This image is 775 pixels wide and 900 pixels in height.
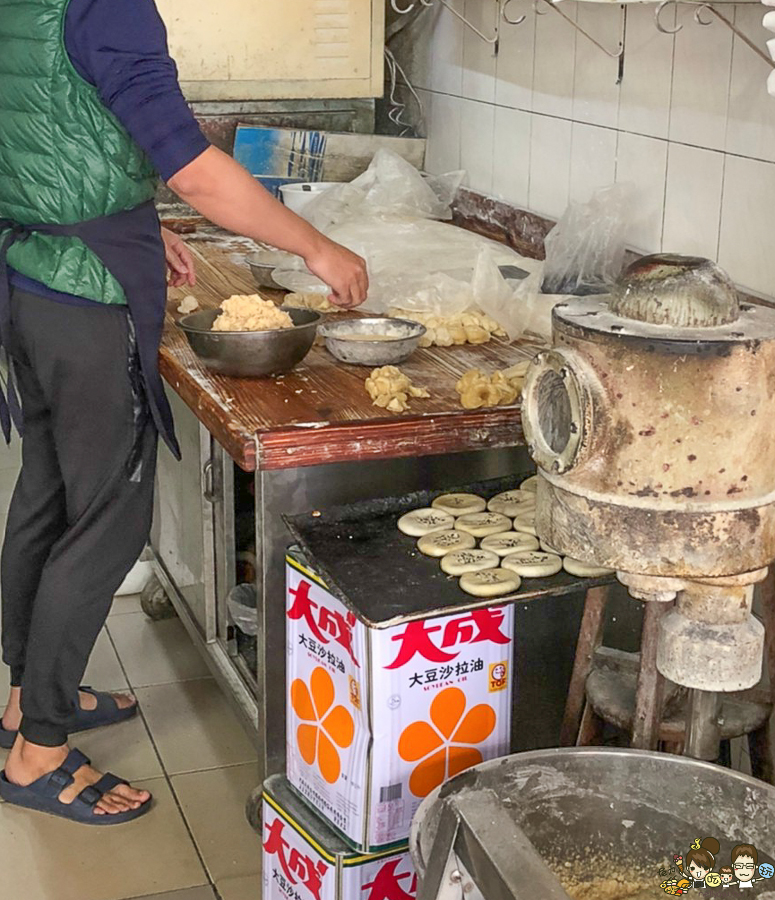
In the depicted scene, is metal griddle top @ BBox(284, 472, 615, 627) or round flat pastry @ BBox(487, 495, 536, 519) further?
round flat pastry @ BBox(487, 495, 536, 519)

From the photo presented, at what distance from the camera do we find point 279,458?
1831 mm

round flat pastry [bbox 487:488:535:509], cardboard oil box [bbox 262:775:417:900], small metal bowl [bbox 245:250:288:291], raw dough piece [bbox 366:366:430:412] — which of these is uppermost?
small metal bowl [bbox 245:250:288:291]

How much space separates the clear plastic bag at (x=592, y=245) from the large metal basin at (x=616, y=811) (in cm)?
122

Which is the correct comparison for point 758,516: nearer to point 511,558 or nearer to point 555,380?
point 555,380

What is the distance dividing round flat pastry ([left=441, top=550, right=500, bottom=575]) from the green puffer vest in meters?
Answer: 0.79

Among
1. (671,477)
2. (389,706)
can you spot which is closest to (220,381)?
(389,706)

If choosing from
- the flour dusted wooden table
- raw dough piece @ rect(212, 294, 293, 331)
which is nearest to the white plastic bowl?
the flour dusted wooden table

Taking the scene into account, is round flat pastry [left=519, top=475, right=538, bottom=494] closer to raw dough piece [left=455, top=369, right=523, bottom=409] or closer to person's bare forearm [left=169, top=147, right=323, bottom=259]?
raw dough piece [left=455, top=369, right=523, bottom=409]

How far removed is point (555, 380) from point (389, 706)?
539mm

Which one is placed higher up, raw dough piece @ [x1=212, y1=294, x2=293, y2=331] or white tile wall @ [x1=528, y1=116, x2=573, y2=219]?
white tile wall @ [x1=528, y1=116, x2=573, y2=219]

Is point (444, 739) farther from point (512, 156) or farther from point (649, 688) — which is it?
point (512, 156)

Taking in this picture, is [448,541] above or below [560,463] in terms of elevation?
below

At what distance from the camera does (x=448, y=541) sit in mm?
1769

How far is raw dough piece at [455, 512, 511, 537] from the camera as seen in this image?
1821mm
